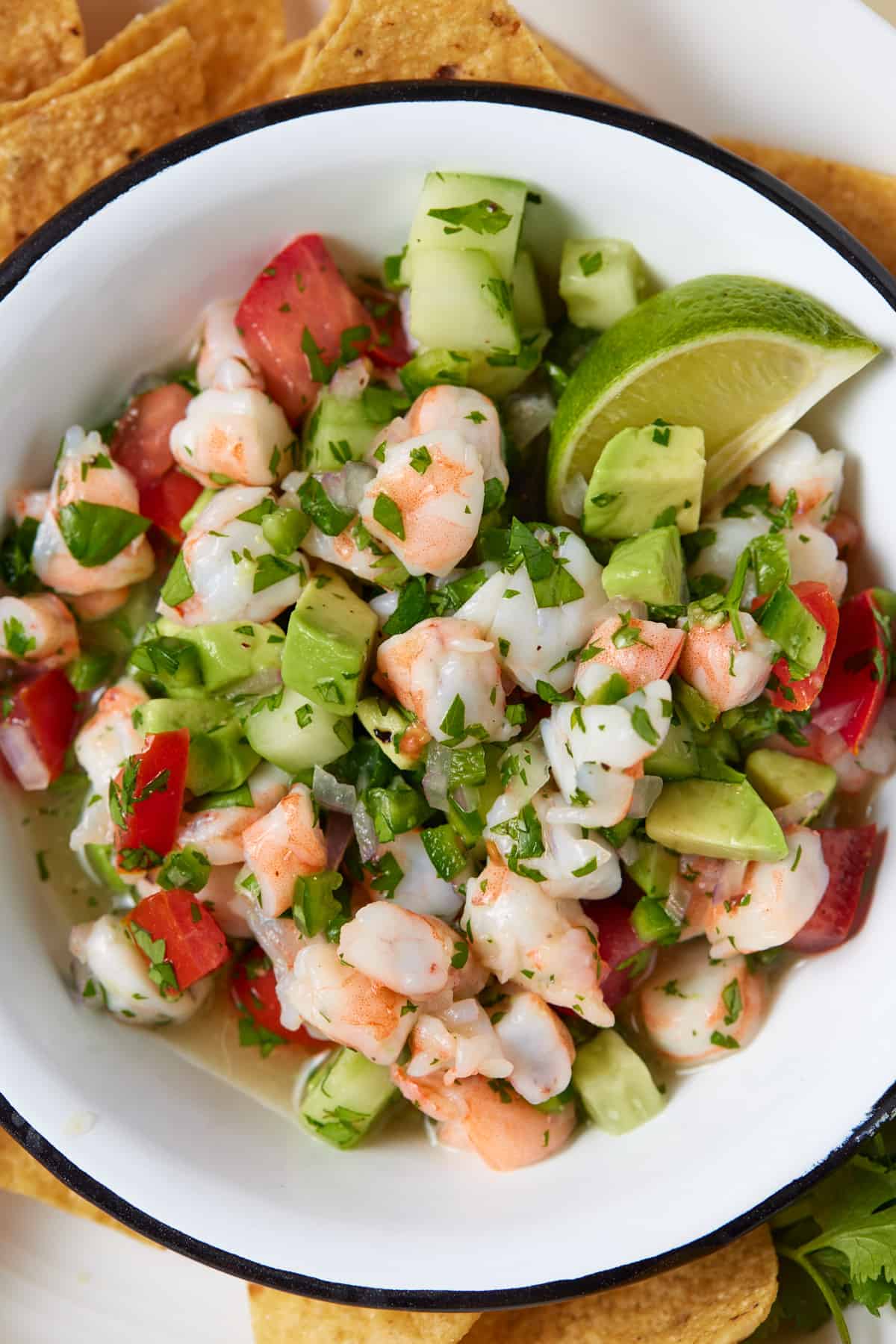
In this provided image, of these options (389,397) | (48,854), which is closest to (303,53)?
(389,397)

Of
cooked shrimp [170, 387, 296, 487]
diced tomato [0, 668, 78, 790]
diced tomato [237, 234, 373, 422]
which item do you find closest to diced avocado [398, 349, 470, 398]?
diced tomato [237, 234, 373, 422]

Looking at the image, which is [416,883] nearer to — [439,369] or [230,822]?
[230,822]

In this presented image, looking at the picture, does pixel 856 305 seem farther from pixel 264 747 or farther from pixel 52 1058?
pixel 52 1058

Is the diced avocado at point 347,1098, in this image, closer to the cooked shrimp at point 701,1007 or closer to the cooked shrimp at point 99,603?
the cooked shrimp at point 701,1007

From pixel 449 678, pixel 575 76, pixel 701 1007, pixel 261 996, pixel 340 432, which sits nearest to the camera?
pixel 449 678

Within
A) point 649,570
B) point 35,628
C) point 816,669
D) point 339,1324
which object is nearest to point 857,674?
point 816,669
